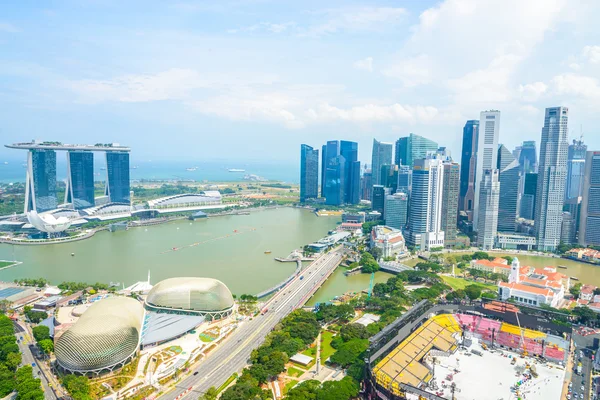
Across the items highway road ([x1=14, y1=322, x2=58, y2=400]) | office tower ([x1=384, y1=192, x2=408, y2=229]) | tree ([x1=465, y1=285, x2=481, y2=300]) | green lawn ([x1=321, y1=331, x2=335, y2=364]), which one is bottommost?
highway road ([x1=14, y1=322, x2=58, y2=400])

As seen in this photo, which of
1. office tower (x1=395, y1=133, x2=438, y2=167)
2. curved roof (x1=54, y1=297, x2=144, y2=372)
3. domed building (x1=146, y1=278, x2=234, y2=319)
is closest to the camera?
curved roof (x1=54, y1=297, x2=144, y2=372)

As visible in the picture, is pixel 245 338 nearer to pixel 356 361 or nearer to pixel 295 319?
pixel 295 319

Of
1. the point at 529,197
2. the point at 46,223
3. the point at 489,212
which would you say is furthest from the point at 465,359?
the point at 46,223

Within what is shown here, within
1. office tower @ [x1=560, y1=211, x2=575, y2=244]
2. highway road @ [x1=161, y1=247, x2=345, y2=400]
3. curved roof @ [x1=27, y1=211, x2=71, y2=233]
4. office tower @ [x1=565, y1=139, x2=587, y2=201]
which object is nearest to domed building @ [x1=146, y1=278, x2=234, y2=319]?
highway road @ [x1=161, y1=247, x2=345, y2=400]

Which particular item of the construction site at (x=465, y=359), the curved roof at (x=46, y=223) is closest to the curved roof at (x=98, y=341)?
the construction site at (x=465, y=359)

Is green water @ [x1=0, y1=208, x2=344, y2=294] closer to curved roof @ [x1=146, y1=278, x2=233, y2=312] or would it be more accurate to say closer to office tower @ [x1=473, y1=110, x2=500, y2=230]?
curved roof @ [x1=146, y1=278, x2=233, y2=312]

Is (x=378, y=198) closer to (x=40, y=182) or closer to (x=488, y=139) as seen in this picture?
(x=488, y=139)

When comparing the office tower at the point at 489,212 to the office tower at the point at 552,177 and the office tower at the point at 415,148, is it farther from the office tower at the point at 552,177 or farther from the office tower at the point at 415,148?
the office tower at the point at 415,148
